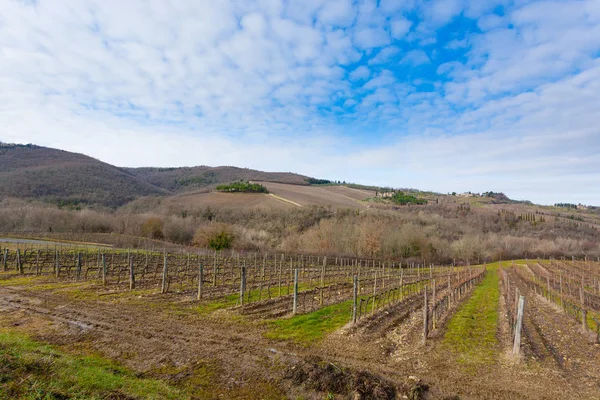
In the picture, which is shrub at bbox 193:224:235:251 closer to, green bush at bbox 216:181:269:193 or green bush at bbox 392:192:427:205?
green bush at bbox 216:181:269:193

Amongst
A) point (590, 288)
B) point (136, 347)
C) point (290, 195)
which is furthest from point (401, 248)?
point (136, 347)

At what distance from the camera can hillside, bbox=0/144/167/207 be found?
98.3 m

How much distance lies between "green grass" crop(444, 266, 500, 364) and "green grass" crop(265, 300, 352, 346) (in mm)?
4464

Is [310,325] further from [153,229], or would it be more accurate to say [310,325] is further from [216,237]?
[153,229]

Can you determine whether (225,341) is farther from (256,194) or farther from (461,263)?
(256,194)

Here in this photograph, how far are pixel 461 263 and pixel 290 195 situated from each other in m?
53.0

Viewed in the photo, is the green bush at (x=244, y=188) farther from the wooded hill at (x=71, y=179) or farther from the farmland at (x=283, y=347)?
the farmland at (x=283, y=347)

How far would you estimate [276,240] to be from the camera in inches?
2746

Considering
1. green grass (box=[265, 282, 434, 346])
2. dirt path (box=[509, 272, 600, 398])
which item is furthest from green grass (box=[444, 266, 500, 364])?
green grass (box=[265, 282, 434, 346])

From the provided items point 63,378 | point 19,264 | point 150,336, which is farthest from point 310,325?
point 19,264

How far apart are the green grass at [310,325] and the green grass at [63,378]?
520cm

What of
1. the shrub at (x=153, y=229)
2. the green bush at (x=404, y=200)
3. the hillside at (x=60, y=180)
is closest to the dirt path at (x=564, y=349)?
the shrub at (x=153, y=229)

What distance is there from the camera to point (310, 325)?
1391 centimetres

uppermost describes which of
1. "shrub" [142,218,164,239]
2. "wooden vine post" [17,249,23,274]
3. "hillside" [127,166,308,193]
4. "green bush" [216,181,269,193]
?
"hillside" [127,166,308,193]
